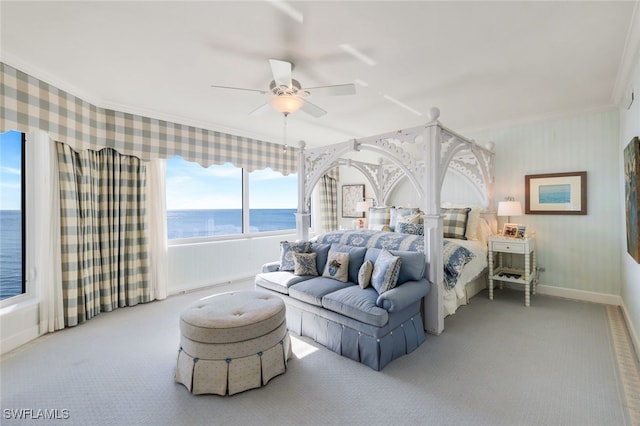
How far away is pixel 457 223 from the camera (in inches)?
156

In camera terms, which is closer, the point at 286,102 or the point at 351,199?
the point at 286,102

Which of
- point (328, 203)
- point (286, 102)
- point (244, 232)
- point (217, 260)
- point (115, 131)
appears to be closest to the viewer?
point (286, 102)

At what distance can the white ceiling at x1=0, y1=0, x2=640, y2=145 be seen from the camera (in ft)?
6.19

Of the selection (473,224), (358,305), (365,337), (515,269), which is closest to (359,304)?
(358,305)

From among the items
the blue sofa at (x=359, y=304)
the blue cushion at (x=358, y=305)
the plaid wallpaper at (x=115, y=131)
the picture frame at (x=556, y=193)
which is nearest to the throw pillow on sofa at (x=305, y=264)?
the blue sofa at (x=359, y=304)

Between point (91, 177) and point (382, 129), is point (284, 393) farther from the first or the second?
point (382, 129)

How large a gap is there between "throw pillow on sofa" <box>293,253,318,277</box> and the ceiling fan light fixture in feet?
5.16

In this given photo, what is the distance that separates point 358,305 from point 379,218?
251cm

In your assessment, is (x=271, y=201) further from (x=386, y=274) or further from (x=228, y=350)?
(x=228, y=350)

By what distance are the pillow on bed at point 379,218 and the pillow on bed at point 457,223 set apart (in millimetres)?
906

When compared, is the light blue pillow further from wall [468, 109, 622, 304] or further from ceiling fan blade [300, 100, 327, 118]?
wall [468, 109, 622, 304]

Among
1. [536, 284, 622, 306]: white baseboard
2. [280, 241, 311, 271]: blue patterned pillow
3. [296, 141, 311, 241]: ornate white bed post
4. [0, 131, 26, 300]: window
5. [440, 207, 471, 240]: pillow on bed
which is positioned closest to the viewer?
[0, 131, 26, 300]: window

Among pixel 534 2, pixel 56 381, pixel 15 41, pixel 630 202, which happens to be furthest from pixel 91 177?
pixel 630 202

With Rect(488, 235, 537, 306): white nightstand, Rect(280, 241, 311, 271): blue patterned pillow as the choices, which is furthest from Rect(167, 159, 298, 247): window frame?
Rect(488, 235, 537, 306): white nightstand
